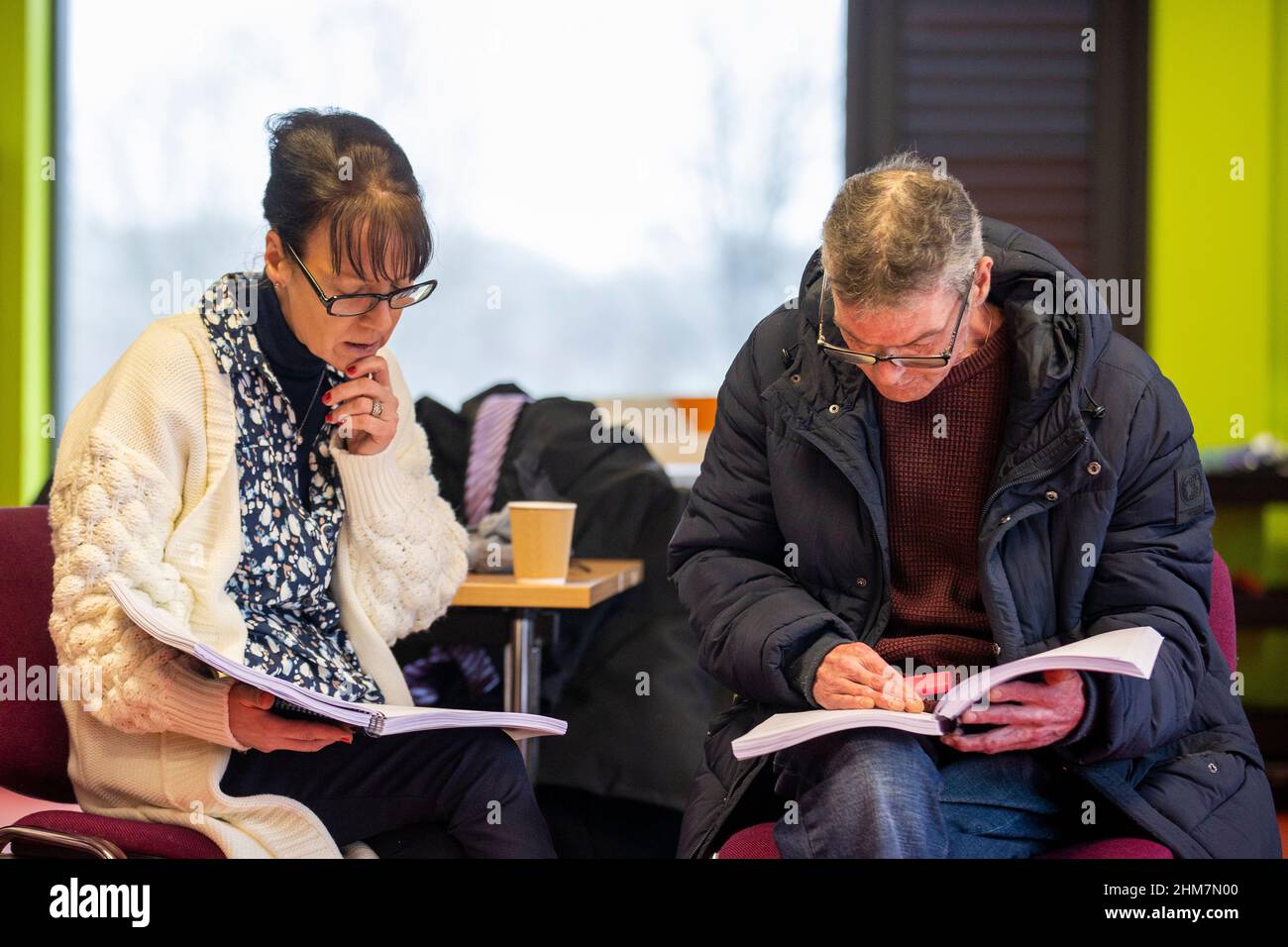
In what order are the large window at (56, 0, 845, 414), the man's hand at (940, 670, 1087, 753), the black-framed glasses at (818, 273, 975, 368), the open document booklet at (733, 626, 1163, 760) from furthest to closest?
the large window at (56, 0, 845, 414)
the black-framed glasses at (818, 273, 975, 368)
the man's hand at (940, 670, 1087, 753)
the open document booklet at (733, 626, 1163, 760)

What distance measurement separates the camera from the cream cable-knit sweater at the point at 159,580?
1.39 m

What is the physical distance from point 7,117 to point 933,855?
352 centimetres

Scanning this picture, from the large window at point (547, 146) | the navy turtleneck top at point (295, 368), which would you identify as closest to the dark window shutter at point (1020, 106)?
the large window at point (547, 146)

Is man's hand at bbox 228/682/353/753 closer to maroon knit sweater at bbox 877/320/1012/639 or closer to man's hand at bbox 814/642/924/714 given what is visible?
man's hand at bbox 814/642/924/714

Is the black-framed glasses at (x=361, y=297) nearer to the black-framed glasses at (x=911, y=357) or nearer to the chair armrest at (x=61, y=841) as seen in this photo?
the black-framed glasses at (x=911, y=357)

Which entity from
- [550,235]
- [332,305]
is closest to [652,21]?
[550,235]

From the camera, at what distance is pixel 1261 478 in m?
3.20

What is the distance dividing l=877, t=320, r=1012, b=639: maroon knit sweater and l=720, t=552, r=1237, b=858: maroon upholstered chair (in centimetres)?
29

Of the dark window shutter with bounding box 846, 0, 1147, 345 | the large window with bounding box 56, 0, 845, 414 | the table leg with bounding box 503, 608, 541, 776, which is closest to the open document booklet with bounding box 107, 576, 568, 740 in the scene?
the table leg with bounding box 503, 608, 541, 776

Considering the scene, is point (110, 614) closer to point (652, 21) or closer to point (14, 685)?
point (14, 685)

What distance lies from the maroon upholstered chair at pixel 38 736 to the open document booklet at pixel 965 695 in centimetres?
65

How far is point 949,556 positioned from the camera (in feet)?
5.25

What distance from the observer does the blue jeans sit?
1.32m

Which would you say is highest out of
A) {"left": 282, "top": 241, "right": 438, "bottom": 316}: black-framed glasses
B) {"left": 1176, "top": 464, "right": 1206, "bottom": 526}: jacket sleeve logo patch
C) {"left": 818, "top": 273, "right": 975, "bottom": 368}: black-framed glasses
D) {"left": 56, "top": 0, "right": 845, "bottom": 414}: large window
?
{"left": 56, "top": 0, "right": 845, "bottom": 414}: large window
